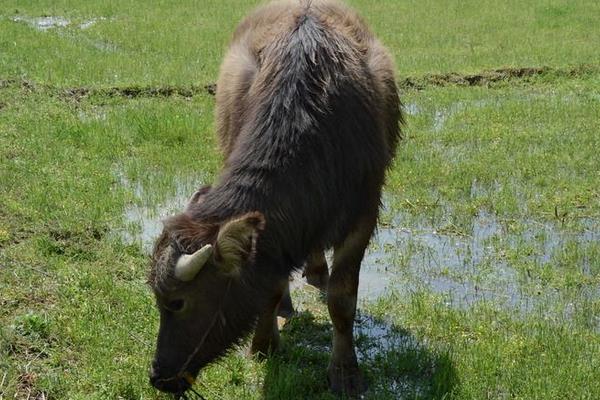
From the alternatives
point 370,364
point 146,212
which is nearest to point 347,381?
point 370,364

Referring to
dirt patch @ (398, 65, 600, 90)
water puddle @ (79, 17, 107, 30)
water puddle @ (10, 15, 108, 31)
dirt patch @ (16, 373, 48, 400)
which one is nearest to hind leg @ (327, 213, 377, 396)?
dirt patch @ (16, 373, 48, 400)

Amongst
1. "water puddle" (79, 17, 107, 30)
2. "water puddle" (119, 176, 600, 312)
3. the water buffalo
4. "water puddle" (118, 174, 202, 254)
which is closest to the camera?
the water buffalo

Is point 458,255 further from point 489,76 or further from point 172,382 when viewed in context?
point 489,76

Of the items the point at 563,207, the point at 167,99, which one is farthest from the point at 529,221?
the point at 167,99

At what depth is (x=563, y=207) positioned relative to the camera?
6.69 metres

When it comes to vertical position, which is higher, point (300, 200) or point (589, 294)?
point (300, 200)

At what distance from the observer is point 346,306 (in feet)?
14.2

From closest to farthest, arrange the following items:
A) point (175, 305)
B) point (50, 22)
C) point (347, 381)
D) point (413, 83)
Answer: point (175, 305) < point (347, 381) < point (413, 83) < point (50, 22)

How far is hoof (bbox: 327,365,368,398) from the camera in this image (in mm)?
4273

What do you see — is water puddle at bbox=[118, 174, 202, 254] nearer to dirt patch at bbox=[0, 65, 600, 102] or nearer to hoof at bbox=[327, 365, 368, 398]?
hoof at bbox=[327, 365, 368, 398]

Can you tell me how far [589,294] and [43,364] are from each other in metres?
3.32

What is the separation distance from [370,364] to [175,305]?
146 cm

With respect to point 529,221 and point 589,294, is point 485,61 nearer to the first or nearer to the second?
point 529,221

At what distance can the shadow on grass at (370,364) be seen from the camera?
4.27 metres
